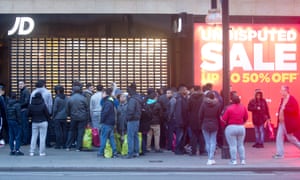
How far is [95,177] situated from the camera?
12.2 meters

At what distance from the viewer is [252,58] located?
18.5 m

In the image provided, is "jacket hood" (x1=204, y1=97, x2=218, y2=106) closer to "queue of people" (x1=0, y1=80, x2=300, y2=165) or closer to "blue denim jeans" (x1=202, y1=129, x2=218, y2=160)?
"queue of people" (x1=0, y1=80, x2=300, y2=165)

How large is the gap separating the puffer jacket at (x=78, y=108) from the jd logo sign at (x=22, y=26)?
342cm

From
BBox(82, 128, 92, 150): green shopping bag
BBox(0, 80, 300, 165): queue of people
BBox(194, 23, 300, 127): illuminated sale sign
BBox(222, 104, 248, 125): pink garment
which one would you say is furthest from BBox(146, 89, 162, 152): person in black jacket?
BBox(222, 104, 248, 125): pink garment

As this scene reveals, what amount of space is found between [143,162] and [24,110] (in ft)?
15.5

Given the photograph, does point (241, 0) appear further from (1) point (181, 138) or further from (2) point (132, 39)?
(1) point (181, 138)

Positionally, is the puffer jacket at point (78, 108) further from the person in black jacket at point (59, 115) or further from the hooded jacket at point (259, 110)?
the hooded jacket at point (259, 110)

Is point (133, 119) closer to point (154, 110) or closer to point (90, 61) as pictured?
point (154, 110)

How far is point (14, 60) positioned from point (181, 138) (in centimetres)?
651

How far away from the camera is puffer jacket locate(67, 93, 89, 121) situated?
52.9 feet

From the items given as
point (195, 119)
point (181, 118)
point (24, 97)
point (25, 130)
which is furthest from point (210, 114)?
point (25, 130)

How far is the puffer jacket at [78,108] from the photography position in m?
16.1

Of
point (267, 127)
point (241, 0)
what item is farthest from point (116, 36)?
point (267, 127)

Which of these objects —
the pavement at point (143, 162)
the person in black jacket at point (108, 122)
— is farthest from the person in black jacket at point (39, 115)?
the person in black jacket at point (108, 122)
